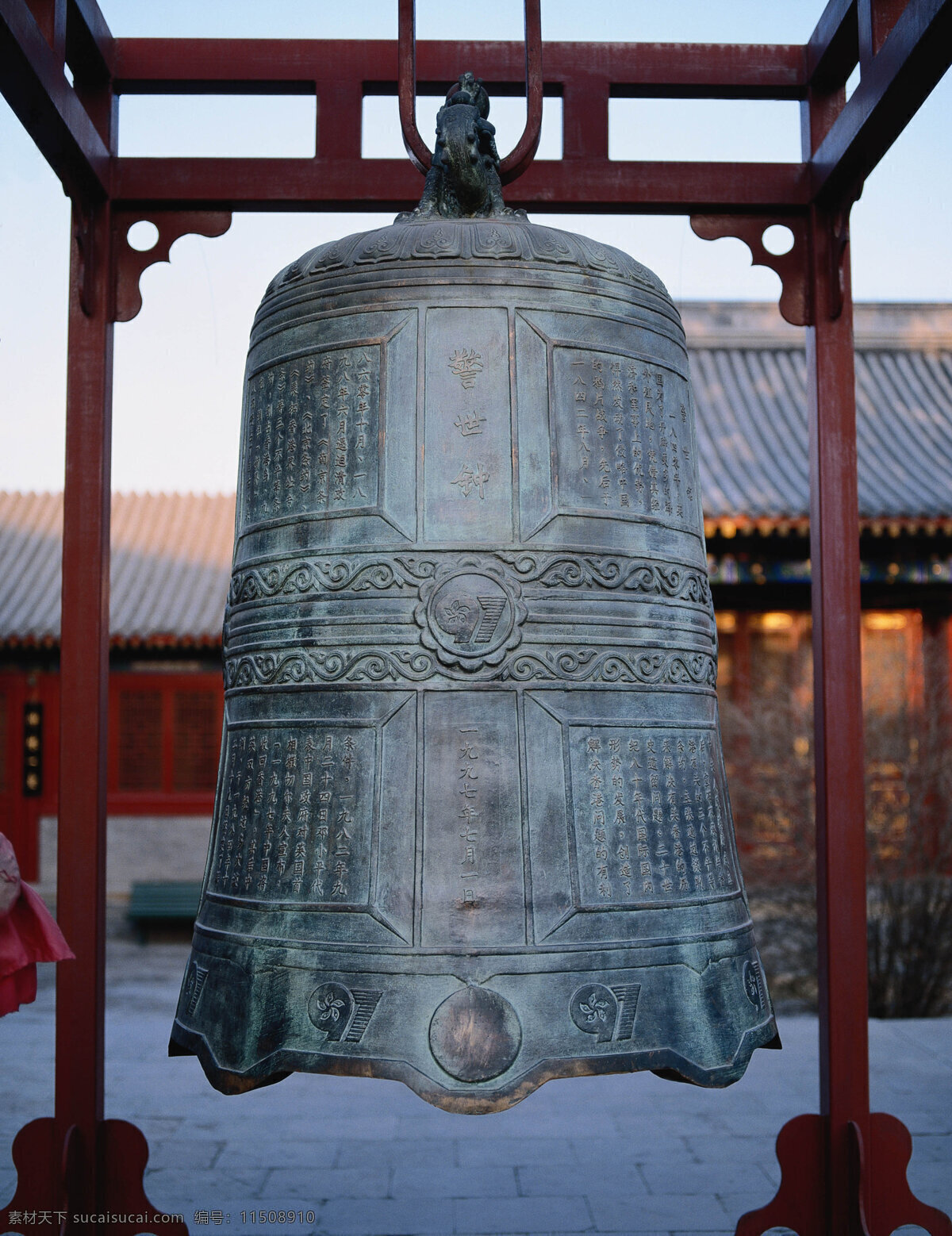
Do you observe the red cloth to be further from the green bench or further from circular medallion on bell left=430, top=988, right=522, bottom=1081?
the green bench

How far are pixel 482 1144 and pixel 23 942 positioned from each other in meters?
2.70

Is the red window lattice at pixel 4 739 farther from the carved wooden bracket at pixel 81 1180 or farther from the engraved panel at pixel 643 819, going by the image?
the engraved panel at pixel 643 819

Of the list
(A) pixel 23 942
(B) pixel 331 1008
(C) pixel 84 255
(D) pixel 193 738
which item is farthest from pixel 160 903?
(B) pixel 331 1008

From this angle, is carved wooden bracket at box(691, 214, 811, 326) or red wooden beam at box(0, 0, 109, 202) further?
carved wooden bracket at box(691, 214, 811, 326)

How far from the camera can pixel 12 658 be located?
1318cm

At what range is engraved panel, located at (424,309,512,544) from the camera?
7.32 feet

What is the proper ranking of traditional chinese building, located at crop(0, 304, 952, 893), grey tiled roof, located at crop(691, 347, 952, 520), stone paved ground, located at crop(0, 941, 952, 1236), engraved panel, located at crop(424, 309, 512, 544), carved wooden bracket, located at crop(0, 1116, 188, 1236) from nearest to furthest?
engraved panel, located at crop(424, 309, 512, 544), carved wooden bracket, located at crop(0, 1116, 188, 1236), stone paved ground, located at crop(0, 941, 952, 1236), traditional chinese building, located at crop(0, 304, 952, 893), grey tiled roof, located at crop(691, 347, 952, 520)

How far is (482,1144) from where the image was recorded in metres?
4.63

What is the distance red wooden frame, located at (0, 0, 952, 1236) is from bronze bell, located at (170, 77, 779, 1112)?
93cm

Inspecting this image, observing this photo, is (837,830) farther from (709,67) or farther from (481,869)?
(709,67)

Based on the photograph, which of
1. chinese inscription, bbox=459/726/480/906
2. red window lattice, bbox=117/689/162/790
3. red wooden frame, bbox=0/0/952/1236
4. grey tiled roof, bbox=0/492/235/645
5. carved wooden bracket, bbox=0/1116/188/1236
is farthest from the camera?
red window lattice, bbox=117/689/162/790

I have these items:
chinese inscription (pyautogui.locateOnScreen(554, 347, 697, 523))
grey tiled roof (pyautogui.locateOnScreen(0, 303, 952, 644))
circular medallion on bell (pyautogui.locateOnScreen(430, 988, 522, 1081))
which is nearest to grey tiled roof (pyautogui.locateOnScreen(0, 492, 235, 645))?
grey tiled roof (pyautogui.locateOnScreen(0, 303, 952, 644))

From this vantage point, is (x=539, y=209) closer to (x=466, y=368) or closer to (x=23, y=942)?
(x=466, y=368)

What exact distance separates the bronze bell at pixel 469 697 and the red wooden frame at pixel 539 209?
0.93 metres
